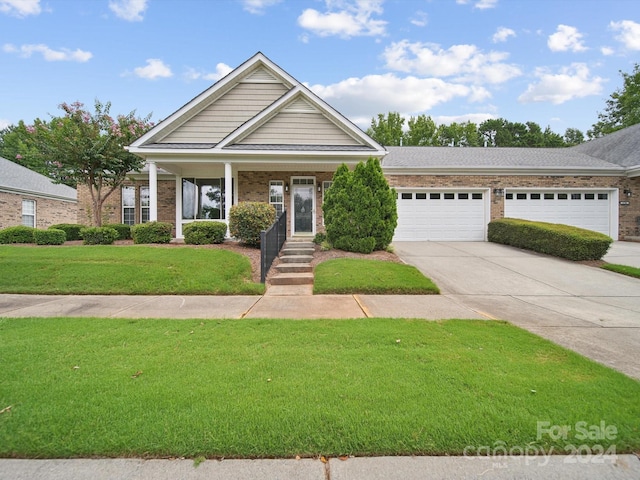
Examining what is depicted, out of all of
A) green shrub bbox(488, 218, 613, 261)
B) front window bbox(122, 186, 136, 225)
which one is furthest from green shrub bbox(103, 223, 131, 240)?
green shrub bbox(488, 218, 613, 261)

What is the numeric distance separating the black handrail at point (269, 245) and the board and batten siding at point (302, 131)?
313 centimetres

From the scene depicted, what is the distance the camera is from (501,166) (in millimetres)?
14258

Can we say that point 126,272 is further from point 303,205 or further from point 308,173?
point 308,173

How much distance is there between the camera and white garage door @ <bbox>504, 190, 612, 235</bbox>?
1428 cm

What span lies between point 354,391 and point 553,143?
4528cm

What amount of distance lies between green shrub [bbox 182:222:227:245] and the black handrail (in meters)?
1.96

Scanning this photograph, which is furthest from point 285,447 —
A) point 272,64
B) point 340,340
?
point 272,64

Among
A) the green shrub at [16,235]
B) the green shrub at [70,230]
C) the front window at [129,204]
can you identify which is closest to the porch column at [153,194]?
the green shrub at [70,230]

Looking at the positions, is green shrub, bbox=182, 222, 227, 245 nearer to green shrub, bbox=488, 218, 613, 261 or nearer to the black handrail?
the black handrail

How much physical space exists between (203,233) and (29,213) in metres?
15.7

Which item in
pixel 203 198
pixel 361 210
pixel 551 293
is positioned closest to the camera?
pixel 551 293

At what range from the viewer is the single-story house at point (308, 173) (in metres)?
11.3

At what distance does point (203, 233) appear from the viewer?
403 inches

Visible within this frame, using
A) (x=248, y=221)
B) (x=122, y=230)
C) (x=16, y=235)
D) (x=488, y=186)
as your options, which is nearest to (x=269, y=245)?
(x=248, y=221)
